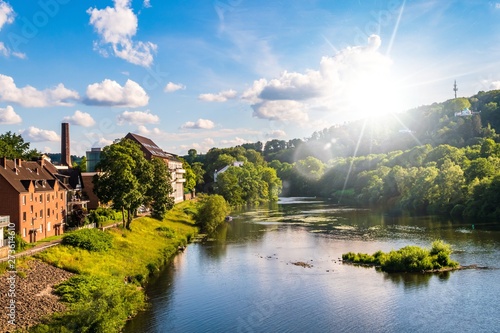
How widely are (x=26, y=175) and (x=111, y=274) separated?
16.0m

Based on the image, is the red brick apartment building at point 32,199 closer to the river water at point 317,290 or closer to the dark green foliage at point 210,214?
the river water at point 317,290

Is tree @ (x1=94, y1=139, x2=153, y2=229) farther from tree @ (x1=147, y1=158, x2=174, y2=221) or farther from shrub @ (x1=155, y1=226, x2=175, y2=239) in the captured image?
tree @ (x1=147, y1=158, x2=174, y2=221)

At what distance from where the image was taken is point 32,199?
46469 millimetres

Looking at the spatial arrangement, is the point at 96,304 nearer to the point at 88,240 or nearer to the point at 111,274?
the point at 111,274

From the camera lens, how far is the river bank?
2884cm

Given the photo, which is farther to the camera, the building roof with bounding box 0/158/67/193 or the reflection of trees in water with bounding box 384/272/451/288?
the building roof with bounding box 0/158/67/193

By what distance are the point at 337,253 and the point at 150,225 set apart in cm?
2642

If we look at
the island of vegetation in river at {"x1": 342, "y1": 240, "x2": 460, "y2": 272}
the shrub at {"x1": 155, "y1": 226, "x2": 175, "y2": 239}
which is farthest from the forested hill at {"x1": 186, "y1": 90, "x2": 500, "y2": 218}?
the shrub at {"x1": 155, "y1": 226, "x2": 175, "y2": 239}

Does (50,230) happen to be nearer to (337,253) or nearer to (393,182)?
(337,253)

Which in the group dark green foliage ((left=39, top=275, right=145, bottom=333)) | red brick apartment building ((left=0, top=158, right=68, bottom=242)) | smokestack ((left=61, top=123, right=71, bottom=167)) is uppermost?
smokestack ((left=61, top=123, right=71, bottom=167))

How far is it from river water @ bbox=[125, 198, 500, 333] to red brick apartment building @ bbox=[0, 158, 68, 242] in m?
13.1

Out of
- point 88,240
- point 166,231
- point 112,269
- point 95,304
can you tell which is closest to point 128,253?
point 88,240

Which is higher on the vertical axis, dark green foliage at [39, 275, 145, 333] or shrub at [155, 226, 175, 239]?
shrub at [155, 226, 175, 239]

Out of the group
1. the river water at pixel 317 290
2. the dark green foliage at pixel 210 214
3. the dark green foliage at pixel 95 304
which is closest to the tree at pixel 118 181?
the river water at pixel 317 290
